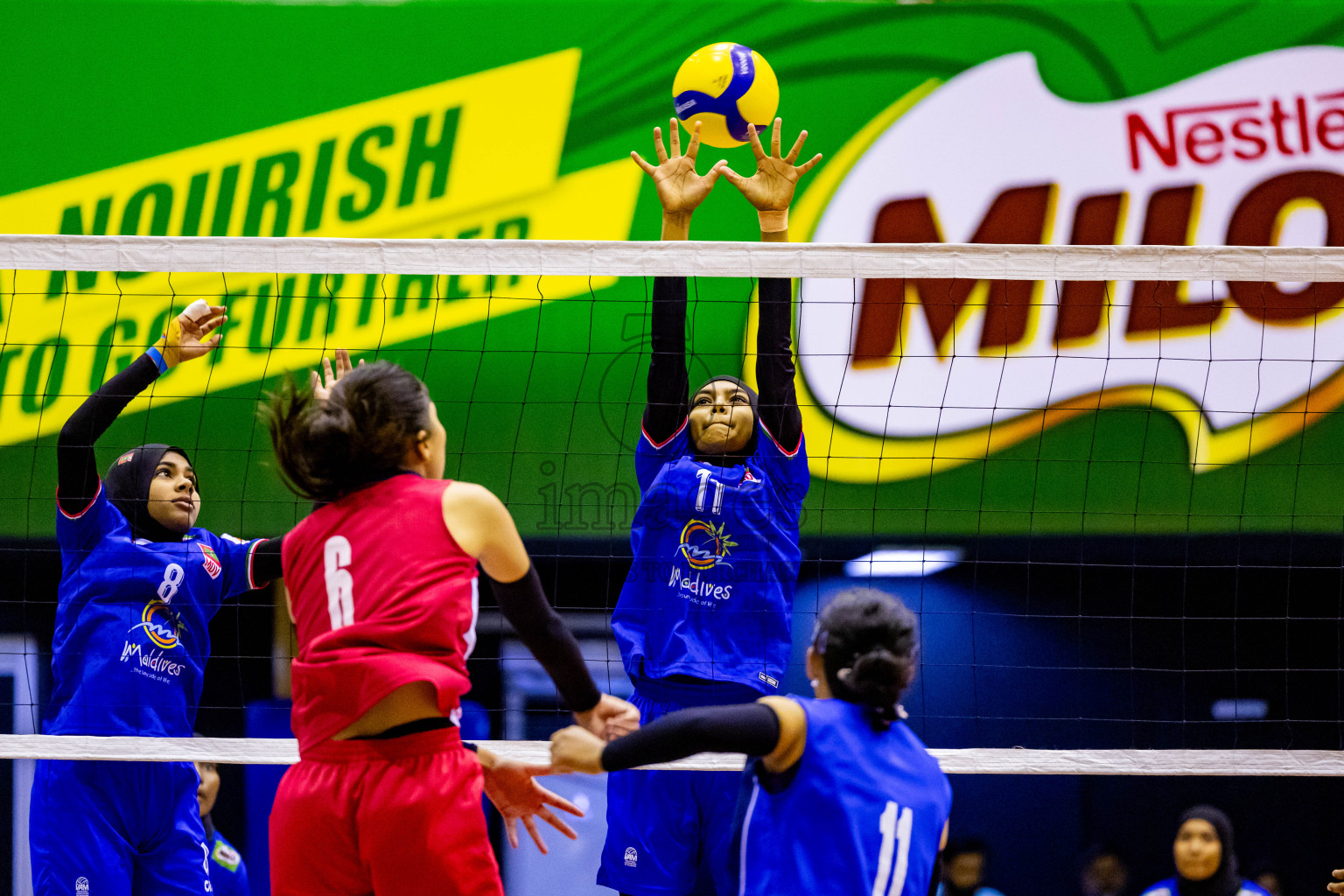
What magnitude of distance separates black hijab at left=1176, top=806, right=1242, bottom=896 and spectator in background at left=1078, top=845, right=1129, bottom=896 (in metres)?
0.62

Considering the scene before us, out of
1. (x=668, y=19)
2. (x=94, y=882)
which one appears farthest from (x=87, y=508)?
(x=668, y=19)

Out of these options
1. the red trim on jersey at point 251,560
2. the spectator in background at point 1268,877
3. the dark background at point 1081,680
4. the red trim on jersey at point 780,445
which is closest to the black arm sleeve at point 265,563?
the red trim on jersey at point 251,560

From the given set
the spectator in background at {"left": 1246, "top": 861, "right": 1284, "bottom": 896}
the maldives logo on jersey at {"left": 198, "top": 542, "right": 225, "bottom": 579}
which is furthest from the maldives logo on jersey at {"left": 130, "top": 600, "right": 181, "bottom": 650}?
the spectator in background at {"left": 1246, "top": 861, "right": 1284, "bottom": 896}

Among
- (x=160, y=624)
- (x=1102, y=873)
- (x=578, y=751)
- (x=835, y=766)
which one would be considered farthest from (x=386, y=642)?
(x=1102, y=873)

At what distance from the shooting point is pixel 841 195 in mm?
5566

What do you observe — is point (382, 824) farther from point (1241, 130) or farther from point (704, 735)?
point (1241, 130)

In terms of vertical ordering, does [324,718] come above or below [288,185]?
below

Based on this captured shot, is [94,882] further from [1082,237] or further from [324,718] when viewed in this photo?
[1082,237]

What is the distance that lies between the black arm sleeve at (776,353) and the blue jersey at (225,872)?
3141mm

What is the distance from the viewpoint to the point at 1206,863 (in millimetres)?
4965

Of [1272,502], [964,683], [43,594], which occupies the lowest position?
[964,683]

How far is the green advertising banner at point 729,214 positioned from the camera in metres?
5.46

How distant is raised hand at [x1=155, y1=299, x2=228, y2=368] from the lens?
3.87 meters

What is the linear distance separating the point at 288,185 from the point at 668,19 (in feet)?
6.44
